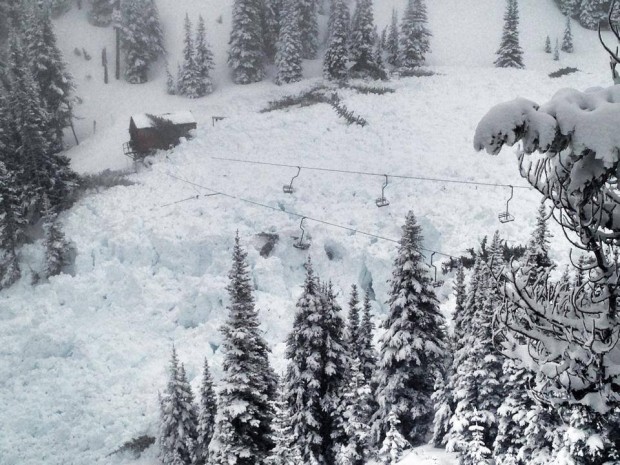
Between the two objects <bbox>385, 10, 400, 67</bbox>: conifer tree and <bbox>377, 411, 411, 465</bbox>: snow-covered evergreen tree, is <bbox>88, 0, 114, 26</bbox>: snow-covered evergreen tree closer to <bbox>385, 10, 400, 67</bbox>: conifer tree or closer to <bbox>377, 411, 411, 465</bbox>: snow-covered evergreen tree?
<bbox>385, 10, 400, 67</bbox>: conifer tree

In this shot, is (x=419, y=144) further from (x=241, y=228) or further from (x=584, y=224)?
(x=584, y=224)

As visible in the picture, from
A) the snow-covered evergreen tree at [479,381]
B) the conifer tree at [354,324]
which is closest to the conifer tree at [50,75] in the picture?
the conifer tree at [354,324]

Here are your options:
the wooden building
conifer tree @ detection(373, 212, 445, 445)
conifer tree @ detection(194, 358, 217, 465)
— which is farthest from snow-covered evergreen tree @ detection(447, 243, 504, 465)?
the wooden building

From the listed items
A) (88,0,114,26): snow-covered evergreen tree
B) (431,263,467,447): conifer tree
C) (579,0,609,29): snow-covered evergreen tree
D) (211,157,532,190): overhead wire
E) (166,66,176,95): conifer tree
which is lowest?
(431,263,467,447): conifer tree

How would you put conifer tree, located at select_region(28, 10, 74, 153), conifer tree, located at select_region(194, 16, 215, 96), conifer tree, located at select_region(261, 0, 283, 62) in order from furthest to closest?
conifer tree, located at select_region(261, 0, 283, 62) < conifer tree, located at select_region(194, 16, 215, 96) < conifer tree, located at select_region(28, 10, 74, 153)

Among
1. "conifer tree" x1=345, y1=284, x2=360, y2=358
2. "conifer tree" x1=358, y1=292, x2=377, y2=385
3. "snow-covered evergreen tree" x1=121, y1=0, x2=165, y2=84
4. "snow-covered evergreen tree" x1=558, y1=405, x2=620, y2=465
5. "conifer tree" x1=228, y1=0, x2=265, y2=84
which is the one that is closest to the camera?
"snow-covered evergreen tree" x1=558, y1=405, x2=620, y2=465

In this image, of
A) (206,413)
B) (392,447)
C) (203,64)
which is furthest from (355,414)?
(203,64)

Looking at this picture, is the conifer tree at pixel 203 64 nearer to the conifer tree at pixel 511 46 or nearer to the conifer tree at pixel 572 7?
the conifer tree at pixel 511 46

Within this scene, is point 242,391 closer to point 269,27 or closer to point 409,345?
point 409,345
